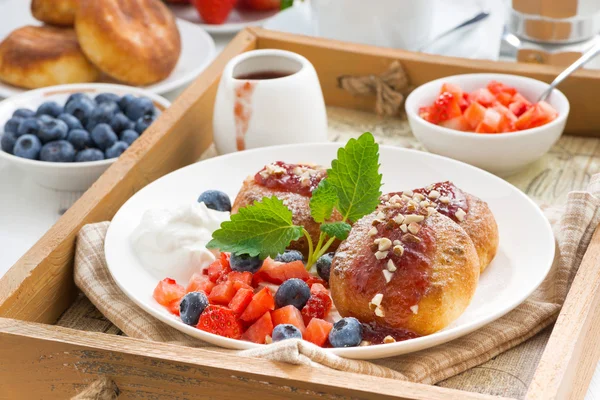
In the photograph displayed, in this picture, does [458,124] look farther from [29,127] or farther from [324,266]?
[29,127]

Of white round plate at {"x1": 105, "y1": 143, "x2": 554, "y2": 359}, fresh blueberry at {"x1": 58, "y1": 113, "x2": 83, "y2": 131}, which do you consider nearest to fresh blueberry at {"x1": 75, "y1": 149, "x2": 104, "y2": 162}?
fresh blueberry at {"x1": 58, "y1": 113, "x2": 83, "y2": 131}

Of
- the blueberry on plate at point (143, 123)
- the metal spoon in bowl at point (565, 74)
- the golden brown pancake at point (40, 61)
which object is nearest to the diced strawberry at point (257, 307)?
the blueberry on plate at point (143, 123)

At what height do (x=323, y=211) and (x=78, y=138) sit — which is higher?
(x=323, y=211)

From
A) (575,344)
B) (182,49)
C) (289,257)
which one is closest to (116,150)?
(289,257)

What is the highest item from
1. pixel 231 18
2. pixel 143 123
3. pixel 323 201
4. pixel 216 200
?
pixel 323 201

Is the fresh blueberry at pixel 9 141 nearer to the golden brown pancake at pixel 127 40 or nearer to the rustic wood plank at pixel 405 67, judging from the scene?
the golden brown pancake at pixel 127 40
